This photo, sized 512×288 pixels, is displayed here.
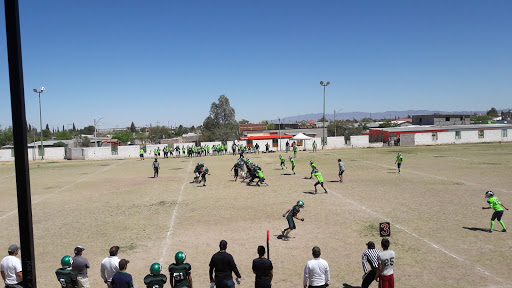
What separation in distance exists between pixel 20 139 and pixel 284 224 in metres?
11.0

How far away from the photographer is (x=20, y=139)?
405 centimetres

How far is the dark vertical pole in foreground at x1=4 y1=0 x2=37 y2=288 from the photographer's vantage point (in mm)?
3928

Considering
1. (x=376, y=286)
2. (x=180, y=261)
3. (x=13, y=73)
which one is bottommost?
(x=376, y=286)

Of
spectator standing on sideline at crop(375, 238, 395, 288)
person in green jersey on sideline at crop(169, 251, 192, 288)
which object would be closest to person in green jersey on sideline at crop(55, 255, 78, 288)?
person in green jersey on sideline at crop(169, 251, 192, 288)

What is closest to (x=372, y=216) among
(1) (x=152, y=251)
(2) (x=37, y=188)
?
(1) (x=152, y=251)

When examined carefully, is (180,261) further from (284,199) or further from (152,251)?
(284,199)

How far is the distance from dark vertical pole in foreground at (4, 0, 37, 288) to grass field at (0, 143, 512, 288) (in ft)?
17.5

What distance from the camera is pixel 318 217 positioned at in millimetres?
14672

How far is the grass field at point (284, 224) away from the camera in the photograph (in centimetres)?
941

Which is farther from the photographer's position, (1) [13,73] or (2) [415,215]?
(2) [415,215]

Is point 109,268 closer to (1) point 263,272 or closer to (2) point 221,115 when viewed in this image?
(1) point 263,272

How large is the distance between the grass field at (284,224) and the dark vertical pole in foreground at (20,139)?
5348mm

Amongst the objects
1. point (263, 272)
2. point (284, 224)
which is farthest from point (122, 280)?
point (284, 224)

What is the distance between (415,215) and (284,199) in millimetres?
6405
